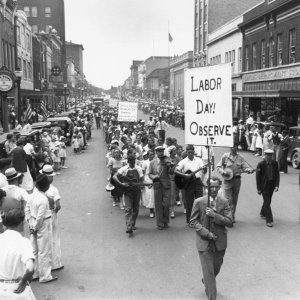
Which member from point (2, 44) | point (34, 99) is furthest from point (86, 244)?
point (34, 99)

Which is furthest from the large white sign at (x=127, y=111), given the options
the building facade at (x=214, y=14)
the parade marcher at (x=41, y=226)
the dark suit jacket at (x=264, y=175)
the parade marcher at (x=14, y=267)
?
the building facade at (x=214, y=14)

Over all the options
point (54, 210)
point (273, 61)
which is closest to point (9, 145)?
point (54, 210)

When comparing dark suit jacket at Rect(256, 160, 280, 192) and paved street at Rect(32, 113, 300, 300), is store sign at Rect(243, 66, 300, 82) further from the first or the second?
dark suit jacket at Rect(256, 160, 280, 192)

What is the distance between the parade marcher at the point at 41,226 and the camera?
7.14 metres

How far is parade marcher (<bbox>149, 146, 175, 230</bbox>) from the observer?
10.1 metres

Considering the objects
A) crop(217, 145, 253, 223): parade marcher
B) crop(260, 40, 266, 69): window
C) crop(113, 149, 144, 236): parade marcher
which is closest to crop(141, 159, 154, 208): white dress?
crop(113, 149, 144, 236): parade marcher

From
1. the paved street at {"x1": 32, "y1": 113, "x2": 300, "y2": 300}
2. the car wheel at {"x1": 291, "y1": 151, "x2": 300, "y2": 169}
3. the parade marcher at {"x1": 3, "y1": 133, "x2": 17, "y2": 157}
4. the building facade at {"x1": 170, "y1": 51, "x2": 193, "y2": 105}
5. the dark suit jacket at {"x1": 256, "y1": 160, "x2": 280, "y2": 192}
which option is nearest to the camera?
the paved street at {"x1": 32, "y1": 113, "x2": 300, "y2": 300}

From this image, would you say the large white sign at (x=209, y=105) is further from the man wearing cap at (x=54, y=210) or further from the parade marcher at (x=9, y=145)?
the parade marcher at (x=9, y=145)

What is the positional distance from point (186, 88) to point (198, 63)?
61.6 m

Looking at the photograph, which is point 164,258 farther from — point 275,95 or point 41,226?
point 275,95

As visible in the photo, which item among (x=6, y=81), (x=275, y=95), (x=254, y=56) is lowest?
(x=275, y=95)

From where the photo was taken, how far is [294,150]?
62.6 feet

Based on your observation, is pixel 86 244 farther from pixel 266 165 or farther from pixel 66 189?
pixel 66 189

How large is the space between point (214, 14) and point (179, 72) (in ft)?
85.8
